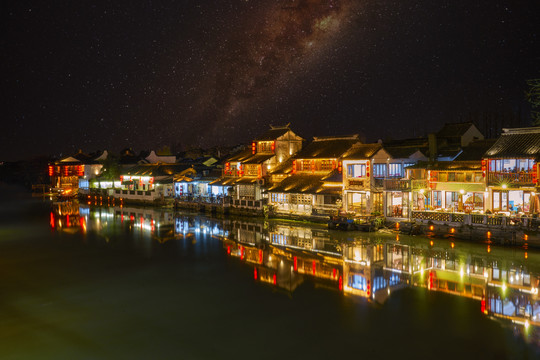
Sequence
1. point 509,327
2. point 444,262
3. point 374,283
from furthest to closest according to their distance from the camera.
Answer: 1. point 444,262
2. point 374,283
3. point 509,327

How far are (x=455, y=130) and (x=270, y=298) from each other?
32069 mm

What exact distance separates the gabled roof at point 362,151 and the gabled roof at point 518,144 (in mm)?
8449

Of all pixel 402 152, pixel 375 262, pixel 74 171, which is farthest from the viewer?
pixel 74 171

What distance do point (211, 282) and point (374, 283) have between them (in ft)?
24.6

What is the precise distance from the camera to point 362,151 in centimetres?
3556

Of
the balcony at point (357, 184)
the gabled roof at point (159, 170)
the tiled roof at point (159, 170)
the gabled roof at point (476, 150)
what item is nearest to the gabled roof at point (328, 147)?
the balcony at point (357, 184)

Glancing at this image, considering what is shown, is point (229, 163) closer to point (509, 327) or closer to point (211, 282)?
point (211, 282)

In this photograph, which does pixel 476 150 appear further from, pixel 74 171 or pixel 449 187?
pixel 74 171

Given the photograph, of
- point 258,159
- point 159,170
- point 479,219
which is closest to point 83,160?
point 159,170

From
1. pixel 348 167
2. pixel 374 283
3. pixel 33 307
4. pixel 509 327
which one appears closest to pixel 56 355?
pixel 33 307

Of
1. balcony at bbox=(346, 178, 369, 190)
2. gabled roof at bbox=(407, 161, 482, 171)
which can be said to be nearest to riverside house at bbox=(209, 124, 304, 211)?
balcony at bbox=(346, 178, 369, 190)

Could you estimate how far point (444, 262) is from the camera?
73.1 ft

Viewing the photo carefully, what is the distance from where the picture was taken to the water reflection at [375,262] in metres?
17.0

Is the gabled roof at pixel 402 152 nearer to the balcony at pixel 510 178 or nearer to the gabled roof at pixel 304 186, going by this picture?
the gabled roof at pixel 304 186
